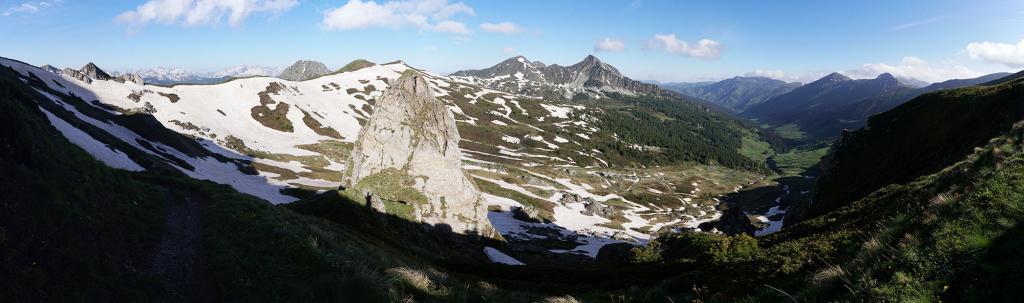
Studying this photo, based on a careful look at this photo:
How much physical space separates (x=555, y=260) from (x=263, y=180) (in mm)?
59713

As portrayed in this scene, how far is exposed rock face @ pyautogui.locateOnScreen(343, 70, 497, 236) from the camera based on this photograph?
6294 centimetres

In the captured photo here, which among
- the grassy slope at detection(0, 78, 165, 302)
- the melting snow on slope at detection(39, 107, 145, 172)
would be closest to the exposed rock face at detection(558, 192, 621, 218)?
the melting snow on slope at detection(39, 107, 145, 172)

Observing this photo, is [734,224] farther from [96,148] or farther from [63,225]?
[96,148]

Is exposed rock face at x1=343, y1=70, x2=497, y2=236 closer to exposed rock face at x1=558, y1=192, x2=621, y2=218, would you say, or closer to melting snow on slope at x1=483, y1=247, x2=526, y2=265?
melting snow on slope at x1=483, y1=247, x2=526, y2=265

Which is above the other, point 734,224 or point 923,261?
point 923,261

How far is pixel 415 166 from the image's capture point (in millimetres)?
65938

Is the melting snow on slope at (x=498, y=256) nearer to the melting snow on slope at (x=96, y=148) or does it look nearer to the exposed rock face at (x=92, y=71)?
the melting snow on slope at (x=96, y=148)

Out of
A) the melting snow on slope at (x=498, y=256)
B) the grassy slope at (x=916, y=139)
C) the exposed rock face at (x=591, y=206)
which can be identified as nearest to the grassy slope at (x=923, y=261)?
the grassy slope at (x=916, y=139)

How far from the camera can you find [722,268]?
17734 millimetres

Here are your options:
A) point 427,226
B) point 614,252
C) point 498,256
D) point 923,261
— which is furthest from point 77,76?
point 923,261

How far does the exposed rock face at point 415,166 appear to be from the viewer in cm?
6294

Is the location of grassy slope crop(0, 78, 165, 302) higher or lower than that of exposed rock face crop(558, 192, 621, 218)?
higher

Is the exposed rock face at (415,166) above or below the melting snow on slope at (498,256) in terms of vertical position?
above

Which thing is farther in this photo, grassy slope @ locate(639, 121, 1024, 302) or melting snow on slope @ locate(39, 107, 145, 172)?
melting snow on slope @ locate(39, 107, 145, 172)
